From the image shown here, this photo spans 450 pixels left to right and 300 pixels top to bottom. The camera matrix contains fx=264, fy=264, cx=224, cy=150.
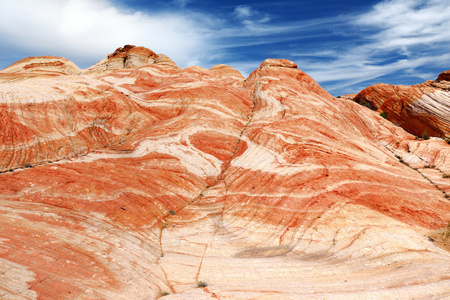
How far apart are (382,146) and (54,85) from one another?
36.1m

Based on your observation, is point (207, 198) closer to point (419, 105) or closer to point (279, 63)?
point (279, 63)

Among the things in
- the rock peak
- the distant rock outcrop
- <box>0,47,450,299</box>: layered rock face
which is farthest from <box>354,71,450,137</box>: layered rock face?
the distant rock outcrop

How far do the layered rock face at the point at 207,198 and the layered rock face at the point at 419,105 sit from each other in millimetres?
6316

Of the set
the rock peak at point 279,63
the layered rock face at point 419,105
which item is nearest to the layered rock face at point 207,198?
the layered rock face at point 419,105

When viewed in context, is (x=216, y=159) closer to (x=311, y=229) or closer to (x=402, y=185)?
(x=311, y=229)

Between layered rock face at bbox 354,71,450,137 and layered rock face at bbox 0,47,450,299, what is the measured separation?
20.7 feet

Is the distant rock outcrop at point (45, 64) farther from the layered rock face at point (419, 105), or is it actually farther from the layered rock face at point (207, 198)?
the layered rock face at point (419, 105)

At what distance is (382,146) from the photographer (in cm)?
2973

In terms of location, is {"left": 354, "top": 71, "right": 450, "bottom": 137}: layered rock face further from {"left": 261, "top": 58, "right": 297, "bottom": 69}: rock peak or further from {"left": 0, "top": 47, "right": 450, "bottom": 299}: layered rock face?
{"left": 261, "top": 58, "right": 297, "bottom": 69}: rock peak

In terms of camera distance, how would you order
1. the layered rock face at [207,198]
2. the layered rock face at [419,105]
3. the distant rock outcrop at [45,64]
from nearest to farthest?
1. the layered rock face at [207,198]
2. the layered rock face at [419,105]
3. the distant rock outcrop at [45,64]

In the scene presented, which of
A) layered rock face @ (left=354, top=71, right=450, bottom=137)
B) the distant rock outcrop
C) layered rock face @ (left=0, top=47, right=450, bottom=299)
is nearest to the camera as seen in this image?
layered rock face @ (left=0, top=47, right=450, bottom=299)

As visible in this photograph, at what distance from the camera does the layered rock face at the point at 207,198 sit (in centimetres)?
1013

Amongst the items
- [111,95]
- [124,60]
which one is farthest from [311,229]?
[124,60]

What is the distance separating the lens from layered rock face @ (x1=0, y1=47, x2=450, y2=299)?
10.1 meters
